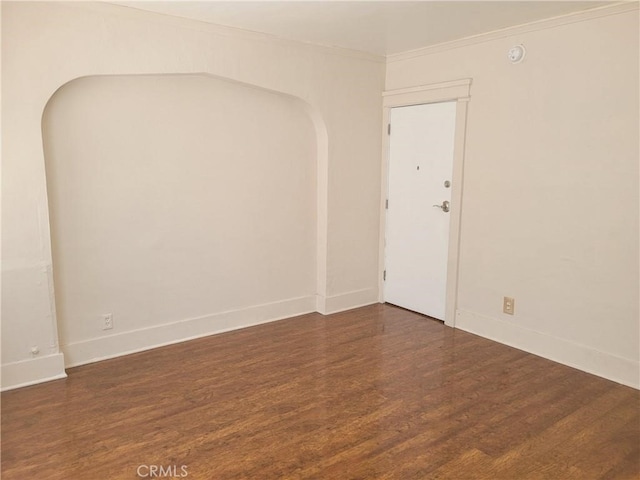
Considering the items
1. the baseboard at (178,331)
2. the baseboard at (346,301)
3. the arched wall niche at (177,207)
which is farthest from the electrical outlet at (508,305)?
the baseboard at (178,331)

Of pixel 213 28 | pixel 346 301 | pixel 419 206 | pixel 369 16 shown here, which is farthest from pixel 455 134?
pixel 213 28

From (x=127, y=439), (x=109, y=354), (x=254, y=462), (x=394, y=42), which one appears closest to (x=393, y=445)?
(x=254, y=462)

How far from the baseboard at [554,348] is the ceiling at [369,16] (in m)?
2.21

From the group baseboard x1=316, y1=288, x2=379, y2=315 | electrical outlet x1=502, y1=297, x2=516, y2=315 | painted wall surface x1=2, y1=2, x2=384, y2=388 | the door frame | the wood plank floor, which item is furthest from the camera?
baseboard x1=316, y1=288, x2=379, y2=315

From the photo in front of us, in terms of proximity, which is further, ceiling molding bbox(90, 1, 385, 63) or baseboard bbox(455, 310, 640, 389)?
baseboard bbox(455, 310, 640, 389)

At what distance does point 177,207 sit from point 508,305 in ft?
8.65

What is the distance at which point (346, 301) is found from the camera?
4711 mm

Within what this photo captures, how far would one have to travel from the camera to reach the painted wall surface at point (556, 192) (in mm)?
3158

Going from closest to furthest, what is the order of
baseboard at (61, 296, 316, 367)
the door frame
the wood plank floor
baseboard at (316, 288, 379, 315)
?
the wood plank floor
baseboard at (61, 296, 316, 367)
the door frame
baseboard at (316, 288, 379, 315)

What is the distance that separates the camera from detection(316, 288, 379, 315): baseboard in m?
4.59

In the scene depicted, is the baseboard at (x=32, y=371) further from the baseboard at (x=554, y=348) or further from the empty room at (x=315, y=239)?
the baseboard at (x=554, y=348)

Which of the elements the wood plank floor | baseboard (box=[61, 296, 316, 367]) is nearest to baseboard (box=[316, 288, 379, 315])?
baseboard (box=[61, 296, 316, 367])

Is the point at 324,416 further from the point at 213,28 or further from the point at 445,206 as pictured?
the point at 213,28

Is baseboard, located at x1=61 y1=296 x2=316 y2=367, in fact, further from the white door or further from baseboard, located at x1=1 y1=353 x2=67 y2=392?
the white door
